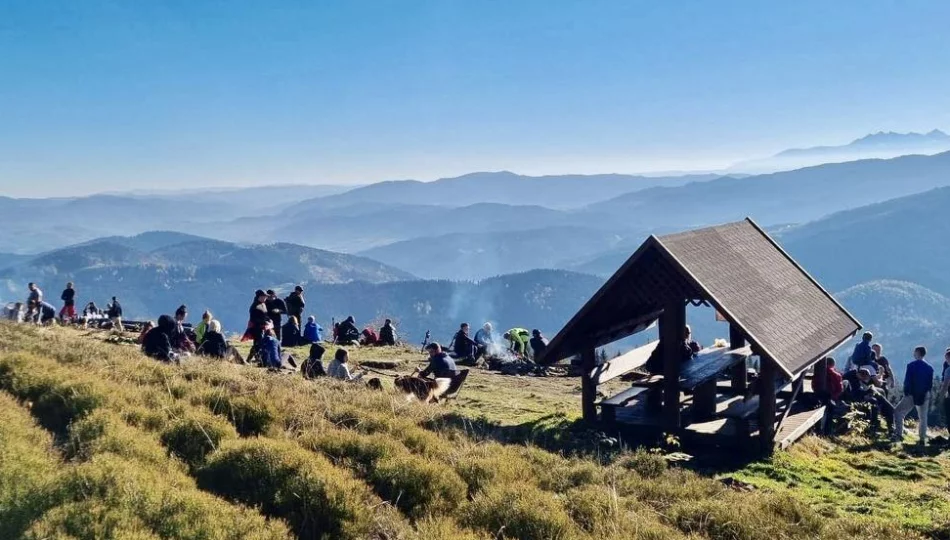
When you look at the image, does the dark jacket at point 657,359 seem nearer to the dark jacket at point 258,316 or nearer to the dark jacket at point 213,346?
the dark jacket at point 213,346

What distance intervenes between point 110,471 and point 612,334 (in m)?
8.46

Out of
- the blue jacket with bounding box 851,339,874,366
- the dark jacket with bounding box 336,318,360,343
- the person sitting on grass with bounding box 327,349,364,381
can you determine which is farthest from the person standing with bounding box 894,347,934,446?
the dark jacket with bounding box 336,318,360,343

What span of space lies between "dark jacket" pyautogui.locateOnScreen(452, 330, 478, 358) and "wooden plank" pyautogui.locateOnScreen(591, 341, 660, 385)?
31.3 ft

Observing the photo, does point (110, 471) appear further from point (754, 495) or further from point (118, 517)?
point (754, 495)

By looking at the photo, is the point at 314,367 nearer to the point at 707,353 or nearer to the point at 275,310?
the point at 275,310

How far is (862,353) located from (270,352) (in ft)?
45.0

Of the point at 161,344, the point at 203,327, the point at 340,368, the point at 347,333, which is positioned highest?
the point at 161,344

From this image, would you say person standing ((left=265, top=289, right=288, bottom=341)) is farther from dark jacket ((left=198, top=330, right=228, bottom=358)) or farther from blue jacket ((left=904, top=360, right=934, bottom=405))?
blue jacket ((left=904, top=360, right=934, bottom=405))

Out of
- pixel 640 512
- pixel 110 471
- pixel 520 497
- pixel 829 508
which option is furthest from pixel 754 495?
pixel 110 471

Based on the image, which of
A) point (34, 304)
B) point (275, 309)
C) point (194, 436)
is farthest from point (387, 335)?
point (194, 436)

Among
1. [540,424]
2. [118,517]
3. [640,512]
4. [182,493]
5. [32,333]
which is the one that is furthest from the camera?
[32,333]

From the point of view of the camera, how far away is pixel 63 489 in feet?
23.8

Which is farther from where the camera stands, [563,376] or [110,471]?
[563,376]

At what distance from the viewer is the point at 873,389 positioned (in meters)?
15.6
